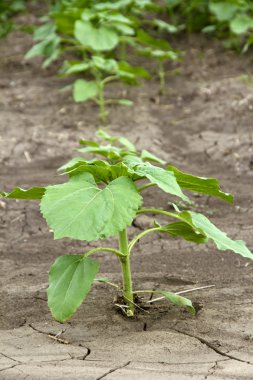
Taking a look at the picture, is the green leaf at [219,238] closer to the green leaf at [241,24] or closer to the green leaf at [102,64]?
the green leaf at [102,64]

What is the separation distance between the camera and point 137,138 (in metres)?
6.40

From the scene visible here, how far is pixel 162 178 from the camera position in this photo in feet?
10.6

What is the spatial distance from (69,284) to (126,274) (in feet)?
1.10

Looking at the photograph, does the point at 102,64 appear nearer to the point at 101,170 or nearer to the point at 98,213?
the point at 101,170

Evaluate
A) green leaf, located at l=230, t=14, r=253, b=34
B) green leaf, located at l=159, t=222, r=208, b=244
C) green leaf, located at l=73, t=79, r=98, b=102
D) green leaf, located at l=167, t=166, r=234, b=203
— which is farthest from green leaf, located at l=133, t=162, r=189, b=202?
green leaf, located at l=230, t=14, r=253, b=34

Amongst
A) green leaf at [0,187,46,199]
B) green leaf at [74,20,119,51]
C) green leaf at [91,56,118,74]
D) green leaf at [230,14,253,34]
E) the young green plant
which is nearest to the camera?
the young green plant

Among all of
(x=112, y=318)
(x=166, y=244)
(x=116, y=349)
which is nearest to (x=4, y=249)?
(x=166, y=244)

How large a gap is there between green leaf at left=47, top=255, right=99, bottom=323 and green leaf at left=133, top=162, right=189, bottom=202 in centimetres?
45

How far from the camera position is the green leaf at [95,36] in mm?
6590

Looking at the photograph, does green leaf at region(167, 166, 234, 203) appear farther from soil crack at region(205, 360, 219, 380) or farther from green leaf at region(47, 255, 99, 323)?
soil crack at region(205, 360, 219, 380)

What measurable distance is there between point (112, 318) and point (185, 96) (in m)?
4.06

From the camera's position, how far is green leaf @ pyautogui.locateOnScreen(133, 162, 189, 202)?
10.4 ft

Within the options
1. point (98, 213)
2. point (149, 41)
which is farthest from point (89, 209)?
point (149, 41)

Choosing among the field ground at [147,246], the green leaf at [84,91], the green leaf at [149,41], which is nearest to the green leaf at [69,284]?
the field ground at [147,246]
